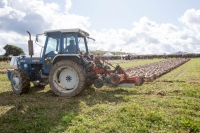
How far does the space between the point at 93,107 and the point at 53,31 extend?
4108mm

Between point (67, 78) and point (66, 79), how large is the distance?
0.07m

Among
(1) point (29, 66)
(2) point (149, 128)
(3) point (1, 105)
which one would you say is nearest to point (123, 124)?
(2) point (149, 128)

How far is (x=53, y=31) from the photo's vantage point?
861 centimetres

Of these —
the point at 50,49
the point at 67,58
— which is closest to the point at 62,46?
the point at 67,58

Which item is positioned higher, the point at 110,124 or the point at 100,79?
the point at 100,79

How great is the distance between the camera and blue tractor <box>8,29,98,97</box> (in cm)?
795

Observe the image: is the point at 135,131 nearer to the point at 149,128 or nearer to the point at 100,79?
the point at 149,128

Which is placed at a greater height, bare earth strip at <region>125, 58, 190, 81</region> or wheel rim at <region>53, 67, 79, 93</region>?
wheel rim at <region>53, 67, 79, 93</region>

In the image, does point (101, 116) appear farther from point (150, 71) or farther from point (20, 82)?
point (150, 71)

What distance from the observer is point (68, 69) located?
8.30m

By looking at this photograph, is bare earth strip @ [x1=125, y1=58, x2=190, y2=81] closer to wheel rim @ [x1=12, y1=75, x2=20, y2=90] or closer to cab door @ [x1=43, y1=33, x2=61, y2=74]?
cab door @ [x1=43, y1=33, x2=61, y2=74]

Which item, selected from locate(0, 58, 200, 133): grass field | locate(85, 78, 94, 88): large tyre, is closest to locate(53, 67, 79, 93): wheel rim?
locate(0, 58, 200, 133): grass field

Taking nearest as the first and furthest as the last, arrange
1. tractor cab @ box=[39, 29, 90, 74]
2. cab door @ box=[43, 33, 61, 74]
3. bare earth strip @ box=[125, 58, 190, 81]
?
tractor cab @ box=[39, 29, 90, 74] → cab door @ box=[43, 33, 61, 74] → bare earth strip @ box=[125, 58, 190, 81]

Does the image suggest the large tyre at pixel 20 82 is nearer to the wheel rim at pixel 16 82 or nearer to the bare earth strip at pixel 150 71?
the wheel rim at pixel 16 82
